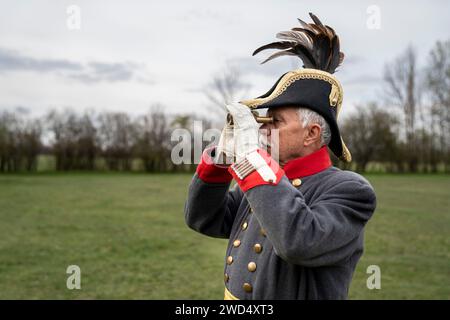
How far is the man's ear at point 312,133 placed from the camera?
6.72 feet

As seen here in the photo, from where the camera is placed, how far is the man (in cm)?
177

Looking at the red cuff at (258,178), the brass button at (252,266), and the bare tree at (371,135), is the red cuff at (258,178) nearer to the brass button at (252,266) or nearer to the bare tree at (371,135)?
the brass button at (252,266)

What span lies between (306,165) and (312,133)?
0.15m

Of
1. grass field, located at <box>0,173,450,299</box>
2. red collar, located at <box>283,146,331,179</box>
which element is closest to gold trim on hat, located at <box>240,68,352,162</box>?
red collar, located at <box>283,146,331,179</box>

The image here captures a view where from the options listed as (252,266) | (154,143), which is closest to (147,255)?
(252,266)

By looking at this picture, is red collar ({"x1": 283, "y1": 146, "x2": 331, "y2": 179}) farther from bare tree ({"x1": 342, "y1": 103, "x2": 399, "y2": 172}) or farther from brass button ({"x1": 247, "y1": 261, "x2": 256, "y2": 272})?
bare tree ({"x1": 342, "y1": 103, "x2": 399, "y2": 172})

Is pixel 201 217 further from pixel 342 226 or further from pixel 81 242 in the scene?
pixel 81 242

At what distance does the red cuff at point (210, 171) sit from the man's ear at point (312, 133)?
1.35 ft

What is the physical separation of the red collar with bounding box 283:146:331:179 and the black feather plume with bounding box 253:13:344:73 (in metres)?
0.40

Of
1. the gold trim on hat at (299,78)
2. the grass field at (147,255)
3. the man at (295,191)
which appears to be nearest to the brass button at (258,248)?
the man at (295,191)

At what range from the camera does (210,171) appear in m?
2.22

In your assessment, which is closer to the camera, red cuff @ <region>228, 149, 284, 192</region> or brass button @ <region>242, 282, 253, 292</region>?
red cuff @ <region>228, 149, 284, 192</region>

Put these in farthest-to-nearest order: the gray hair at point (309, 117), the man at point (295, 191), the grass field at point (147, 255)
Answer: the grass field at point (147, 255) < the gray hair at point (309, 117) < the man at point (295, 191)

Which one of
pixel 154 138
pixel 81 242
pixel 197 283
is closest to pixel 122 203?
pixel 81 242
